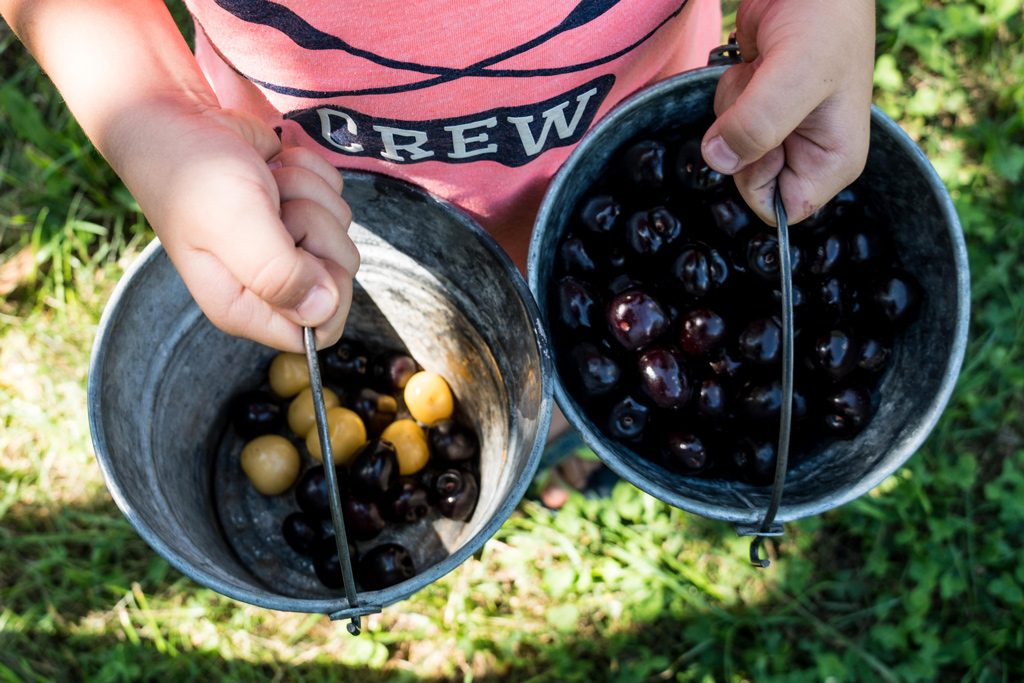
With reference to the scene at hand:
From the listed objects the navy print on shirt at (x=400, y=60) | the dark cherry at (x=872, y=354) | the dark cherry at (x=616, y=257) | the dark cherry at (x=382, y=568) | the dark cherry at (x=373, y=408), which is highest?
the navy print on shirt at (x=400, y=60)

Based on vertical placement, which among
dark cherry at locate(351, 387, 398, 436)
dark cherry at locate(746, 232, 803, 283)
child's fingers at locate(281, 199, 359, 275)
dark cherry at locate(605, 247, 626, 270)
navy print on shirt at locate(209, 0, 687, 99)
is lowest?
dark cherry at locate(351, 387, 398, 436)

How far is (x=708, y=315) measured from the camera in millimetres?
1280

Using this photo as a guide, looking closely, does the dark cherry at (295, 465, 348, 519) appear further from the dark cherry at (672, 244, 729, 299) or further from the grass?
the dark cherry at (672, 244, 729, 299)

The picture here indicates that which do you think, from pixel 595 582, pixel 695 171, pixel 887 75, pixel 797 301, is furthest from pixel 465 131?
pixel 887 75

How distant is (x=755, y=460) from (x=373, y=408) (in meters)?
0.74

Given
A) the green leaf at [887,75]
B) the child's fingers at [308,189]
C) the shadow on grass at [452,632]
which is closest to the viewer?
the child's fingers at [308,189]

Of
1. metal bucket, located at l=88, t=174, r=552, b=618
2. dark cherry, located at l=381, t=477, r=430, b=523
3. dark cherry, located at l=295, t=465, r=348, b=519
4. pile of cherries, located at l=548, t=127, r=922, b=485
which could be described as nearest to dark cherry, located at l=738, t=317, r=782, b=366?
pile of cherries, located at l=548, t=127, r=922, b=485

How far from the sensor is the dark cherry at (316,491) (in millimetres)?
1556

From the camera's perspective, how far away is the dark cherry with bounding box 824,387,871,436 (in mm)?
1281

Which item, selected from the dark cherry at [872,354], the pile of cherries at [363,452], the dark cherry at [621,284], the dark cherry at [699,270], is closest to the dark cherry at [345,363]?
the pile of cherries at [363,452]

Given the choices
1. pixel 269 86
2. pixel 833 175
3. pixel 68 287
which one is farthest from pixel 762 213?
pixel 68 287

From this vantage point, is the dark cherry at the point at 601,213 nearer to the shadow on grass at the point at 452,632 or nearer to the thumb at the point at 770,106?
the thumb at the point at 770,106

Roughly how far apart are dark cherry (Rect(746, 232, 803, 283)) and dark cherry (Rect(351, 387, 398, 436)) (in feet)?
2.48

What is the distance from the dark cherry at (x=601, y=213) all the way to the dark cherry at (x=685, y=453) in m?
0.33
